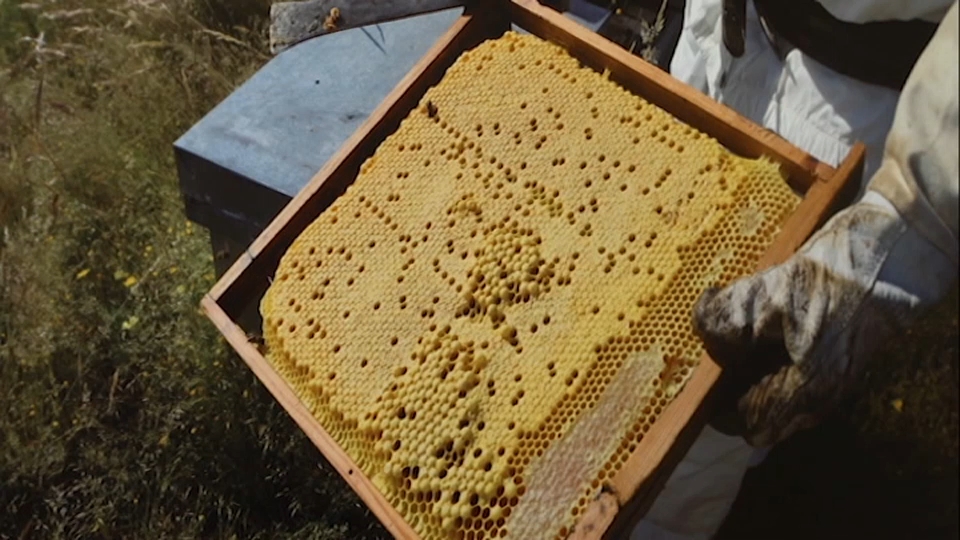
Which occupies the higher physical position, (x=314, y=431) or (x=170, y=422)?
(x=314, y=431)

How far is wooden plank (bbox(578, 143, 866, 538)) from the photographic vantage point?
5.55 ft

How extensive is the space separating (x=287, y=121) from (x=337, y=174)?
0.84 meters

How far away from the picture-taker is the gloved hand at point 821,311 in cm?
156

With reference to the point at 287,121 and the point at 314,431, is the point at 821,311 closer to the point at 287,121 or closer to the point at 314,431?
the point at 314,431

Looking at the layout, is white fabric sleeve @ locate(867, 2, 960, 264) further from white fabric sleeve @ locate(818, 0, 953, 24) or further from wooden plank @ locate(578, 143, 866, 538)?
white fabric sleeve @ locate(818, 0, 953, 24)

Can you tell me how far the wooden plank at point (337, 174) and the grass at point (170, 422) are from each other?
97cm

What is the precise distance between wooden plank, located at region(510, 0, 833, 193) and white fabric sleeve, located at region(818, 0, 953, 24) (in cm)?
29

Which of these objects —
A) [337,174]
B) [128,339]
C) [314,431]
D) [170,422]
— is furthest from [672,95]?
[128,339]

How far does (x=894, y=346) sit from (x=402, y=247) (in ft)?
6.93

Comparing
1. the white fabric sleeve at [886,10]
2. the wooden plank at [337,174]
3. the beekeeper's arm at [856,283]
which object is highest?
the white fabric sleeve at [886,10]

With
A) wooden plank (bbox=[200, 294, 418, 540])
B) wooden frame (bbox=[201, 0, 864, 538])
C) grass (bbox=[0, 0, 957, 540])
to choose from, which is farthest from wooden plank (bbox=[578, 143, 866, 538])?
grass (bbox=[0, 0, 957, 540])

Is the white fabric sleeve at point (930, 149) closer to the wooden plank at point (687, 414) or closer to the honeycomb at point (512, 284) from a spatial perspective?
the wooden plank at point (687, 414)

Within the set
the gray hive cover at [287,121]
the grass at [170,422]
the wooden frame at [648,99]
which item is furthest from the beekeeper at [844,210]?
the grass at [170,422]

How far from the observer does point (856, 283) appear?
1574mm
